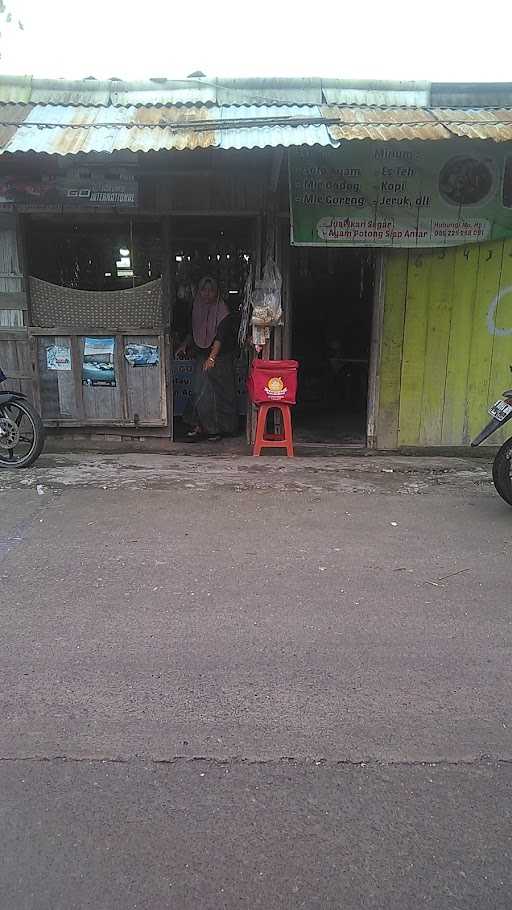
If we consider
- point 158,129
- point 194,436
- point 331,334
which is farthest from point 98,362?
point 331,334

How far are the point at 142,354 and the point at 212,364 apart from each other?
844mm

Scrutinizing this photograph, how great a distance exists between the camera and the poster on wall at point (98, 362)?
7.19m

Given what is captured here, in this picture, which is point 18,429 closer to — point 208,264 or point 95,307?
point 95,307

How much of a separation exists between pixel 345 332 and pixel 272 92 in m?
4.69

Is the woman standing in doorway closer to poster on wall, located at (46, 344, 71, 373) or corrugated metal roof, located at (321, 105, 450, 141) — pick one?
poster on wall, located at (46, 344, 71, 373)

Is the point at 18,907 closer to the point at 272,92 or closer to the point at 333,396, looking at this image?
the point at 272,92

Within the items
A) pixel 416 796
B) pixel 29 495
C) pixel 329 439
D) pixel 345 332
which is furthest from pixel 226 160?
pixel 416 796

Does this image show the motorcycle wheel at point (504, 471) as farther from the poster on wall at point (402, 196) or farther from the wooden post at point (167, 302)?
the wooden post at point (167, 302)

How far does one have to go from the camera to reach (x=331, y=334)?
11.0 metres

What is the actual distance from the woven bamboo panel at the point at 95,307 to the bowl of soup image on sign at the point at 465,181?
10.4ft

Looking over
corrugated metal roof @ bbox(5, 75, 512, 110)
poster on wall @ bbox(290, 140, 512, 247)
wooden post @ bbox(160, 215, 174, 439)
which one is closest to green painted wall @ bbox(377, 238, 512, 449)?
poster on wall @ bbox(290, 140, 512, 247)

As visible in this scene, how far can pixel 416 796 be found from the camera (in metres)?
2.26

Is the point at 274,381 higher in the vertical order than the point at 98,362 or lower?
lower

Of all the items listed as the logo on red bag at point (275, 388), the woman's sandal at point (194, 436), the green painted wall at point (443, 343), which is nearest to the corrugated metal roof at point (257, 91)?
the green painted wall at point (443, 343)
